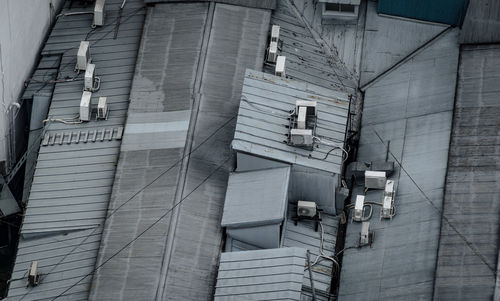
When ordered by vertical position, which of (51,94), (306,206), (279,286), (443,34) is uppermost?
(443,34)

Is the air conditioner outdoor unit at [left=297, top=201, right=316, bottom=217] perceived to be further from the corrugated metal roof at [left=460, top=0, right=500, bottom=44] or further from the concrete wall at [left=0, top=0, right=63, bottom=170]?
the concrete wall at [left=0, top=0, right=63, bottom=170]

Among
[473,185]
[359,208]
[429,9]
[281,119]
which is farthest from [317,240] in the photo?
[429,9]

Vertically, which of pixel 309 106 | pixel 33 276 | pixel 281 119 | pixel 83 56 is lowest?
pixel 33 276

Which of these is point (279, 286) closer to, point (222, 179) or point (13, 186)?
point (222, 179)

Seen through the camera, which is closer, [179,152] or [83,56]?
[179,152]

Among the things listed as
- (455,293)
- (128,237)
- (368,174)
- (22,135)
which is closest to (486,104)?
(368,174)

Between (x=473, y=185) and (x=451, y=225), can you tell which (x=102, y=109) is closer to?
(x=451, y=225)
